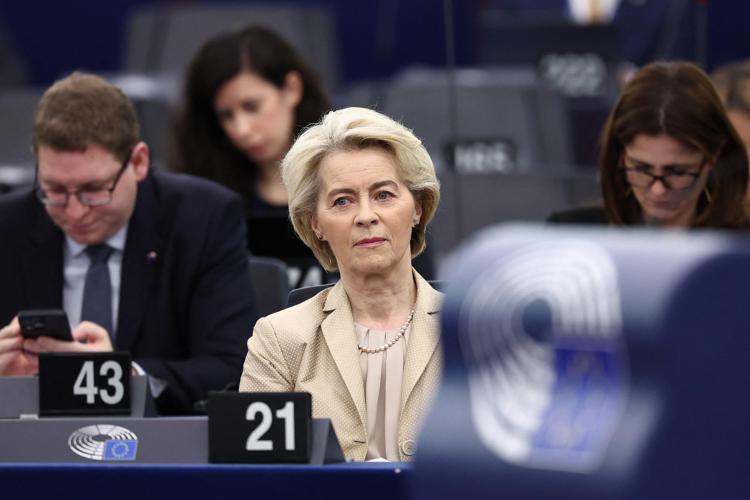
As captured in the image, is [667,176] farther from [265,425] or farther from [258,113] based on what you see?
[258,113]

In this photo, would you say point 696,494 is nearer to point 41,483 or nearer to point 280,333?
point 41,483

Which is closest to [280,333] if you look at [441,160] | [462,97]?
[441,160]

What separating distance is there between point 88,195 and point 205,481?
1.47 meters

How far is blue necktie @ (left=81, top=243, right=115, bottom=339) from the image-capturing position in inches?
121

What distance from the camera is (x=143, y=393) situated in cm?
221

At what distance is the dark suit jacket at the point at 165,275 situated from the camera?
3043 millimetres

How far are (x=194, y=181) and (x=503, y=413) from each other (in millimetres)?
2217

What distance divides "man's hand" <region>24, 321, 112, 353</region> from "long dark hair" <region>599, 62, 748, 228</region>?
98 cm

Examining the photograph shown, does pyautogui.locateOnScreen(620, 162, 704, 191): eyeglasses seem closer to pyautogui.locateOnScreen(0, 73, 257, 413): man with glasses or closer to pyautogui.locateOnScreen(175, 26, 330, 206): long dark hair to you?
pyautogui.locateOnScreen(0, 73, 257, 413): man with glasses

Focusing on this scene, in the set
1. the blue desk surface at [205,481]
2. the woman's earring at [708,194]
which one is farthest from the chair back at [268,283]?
→ the blue desk surface at [205,481]

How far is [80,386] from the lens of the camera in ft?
7.09

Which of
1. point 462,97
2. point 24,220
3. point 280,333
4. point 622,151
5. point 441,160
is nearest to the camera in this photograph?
point 280,333

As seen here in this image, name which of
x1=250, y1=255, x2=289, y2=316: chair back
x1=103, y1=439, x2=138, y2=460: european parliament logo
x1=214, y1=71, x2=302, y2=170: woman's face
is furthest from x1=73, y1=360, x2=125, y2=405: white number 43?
x1=214, y1=71, x2=302, y2=170: woman's face

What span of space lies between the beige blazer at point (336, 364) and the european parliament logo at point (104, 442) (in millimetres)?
414
